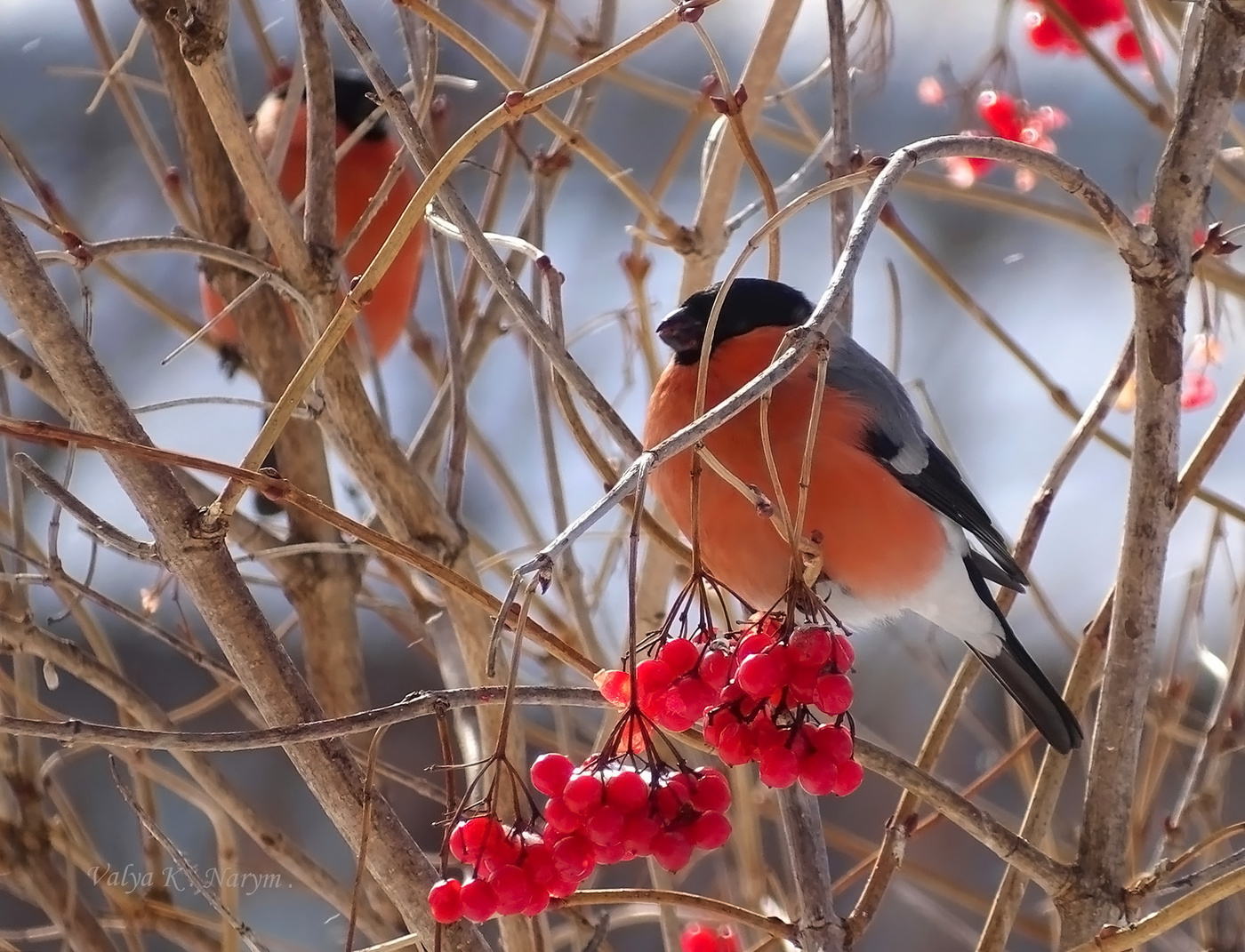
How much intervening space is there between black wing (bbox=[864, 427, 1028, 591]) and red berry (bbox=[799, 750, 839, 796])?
0.79 metres

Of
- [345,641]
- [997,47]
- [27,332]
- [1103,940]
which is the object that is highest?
[997,47]

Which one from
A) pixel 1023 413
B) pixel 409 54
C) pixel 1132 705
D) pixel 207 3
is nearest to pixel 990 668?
pixel 1132 705

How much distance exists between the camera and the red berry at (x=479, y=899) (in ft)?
2.39

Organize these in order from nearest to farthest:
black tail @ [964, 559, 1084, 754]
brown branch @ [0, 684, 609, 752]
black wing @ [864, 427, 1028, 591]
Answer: brown branch @ [0, 684, 609, 752]
black tail @ [964, 559, 1084, 754]
black wing @ [864, 427, 1028, 591]

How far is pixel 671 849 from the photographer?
745 millimetres

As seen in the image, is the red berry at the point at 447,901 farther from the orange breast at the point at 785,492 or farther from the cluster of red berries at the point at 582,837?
the orange breast at the point at 785,492

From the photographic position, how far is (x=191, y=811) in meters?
3.33

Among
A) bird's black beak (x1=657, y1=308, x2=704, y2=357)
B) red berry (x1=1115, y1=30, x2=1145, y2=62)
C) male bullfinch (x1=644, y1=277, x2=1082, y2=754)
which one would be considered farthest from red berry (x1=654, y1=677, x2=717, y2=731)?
red berry (x1=1115, y1=30, x2=1145, y2=62)

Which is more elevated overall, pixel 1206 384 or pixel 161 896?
pixel 1206 384

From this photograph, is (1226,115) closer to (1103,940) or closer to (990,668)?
(1103,940)

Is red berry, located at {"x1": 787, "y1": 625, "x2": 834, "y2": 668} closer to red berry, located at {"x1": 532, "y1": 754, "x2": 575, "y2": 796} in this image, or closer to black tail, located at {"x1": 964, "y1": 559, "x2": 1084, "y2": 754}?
red berry, located at {"x1": 532, "y1": 754, "x2": 575, "y2": 796}

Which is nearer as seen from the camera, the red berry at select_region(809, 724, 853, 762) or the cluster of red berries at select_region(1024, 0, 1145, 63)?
the red berry at select_region(809, 724, 853, 762)

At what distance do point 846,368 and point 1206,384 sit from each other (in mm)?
600

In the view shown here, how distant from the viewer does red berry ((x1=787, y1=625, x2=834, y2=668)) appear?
760 mm
